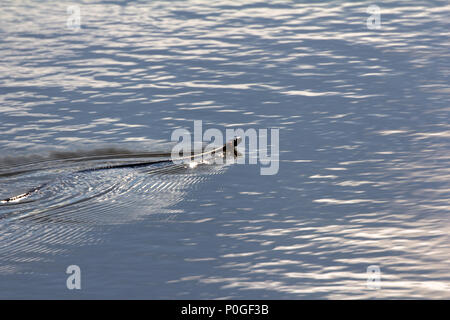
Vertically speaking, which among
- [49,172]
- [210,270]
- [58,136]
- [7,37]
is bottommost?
[210,270]

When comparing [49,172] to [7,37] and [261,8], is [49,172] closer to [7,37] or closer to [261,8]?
[7,37]

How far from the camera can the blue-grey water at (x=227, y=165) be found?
43.5 feet

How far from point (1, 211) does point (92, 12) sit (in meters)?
13.7

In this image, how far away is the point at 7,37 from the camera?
2544cm

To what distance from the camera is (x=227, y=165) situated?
56.7 feet

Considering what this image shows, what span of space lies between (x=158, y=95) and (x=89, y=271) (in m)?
8.52

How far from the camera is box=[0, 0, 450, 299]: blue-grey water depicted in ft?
43.5

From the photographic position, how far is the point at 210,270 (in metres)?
13.2

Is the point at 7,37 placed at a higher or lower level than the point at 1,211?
higher

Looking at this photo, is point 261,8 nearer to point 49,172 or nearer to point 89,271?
point 49,172

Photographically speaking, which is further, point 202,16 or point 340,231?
point 202,16

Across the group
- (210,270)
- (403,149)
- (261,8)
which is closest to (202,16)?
(261,8)

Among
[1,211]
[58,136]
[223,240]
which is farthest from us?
[58,136]

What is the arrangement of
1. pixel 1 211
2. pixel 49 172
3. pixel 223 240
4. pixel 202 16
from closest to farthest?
pixel 223 240
pixel 1 211
pixel 49 172
pixel 202 16
